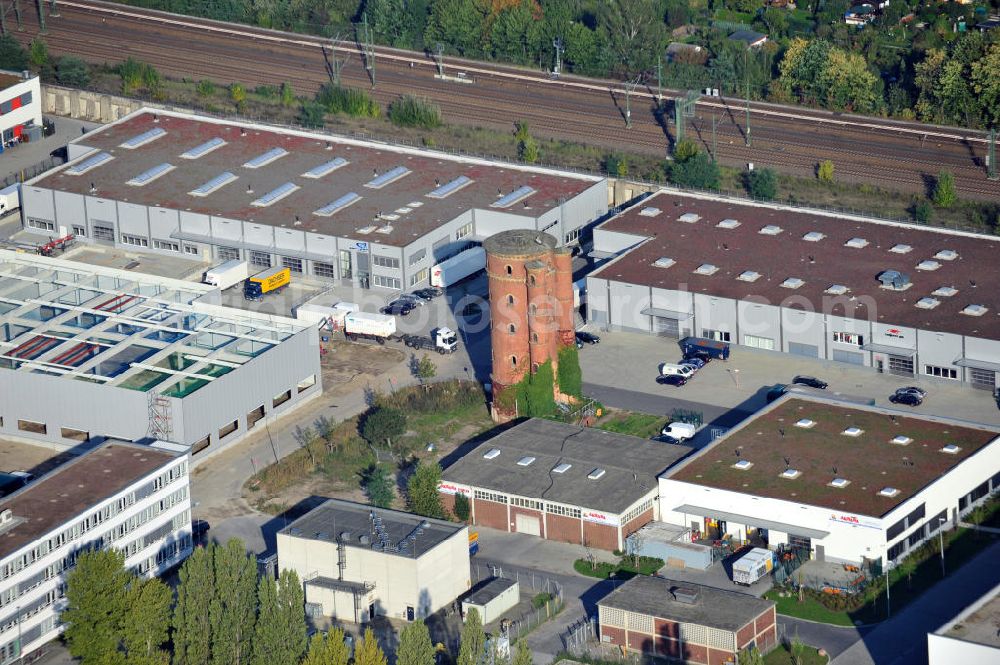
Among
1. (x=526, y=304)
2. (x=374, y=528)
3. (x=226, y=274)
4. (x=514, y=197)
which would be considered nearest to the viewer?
(x=374, y=528)

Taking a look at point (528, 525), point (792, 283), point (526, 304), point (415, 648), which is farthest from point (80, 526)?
point (792, 283)

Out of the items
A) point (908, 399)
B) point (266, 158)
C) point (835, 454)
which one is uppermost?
point (266, 158)

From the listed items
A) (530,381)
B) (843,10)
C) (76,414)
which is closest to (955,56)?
(843,10)

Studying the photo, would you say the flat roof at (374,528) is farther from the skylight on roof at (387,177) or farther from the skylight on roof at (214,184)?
the skylight on roof at (214,184)

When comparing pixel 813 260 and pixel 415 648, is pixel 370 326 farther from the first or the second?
pixel 415 648

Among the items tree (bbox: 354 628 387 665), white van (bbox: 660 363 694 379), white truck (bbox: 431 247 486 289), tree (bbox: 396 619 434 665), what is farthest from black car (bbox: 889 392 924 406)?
tree (bbox: 354 628 387 665)

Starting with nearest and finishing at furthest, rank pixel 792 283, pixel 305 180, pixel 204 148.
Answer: pixel 792 283
pixel 305 180
pixel 204 148
